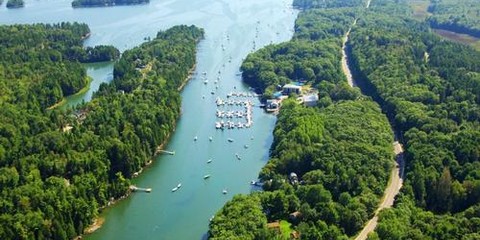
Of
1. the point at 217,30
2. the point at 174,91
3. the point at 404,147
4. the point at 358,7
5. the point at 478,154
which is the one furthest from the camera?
the point at 358,7

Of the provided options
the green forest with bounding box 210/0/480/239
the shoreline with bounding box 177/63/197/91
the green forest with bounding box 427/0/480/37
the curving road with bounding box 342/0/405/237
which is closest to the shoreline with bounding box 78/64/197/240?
the green forest with bounding box 210/0/480/239

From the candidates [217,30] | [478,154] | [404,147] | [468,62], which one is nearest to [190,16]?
[217,30]

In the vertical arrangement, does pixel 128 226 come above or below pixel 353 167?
below

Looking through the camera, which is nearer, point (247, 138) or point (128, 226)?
point (128, 226)

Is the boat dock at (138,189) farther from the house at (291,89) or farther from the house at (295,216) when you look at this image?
the house at (291,89)

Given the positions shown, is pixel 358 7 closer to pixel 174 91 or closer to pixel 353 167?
pixel 174 91
